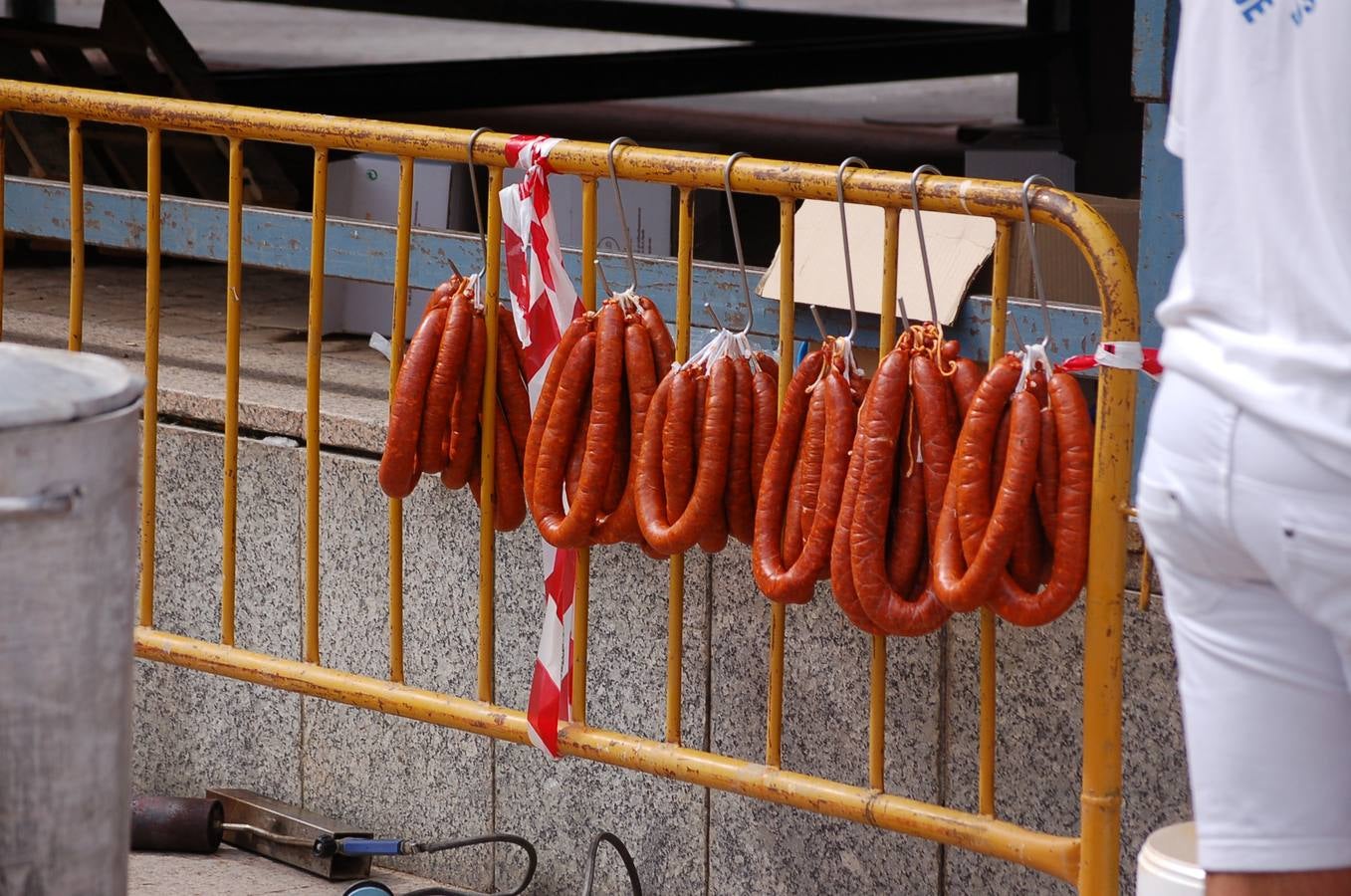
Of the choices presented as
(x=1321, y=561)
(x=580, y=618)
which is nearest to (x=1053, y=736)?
(x=580, y=618)

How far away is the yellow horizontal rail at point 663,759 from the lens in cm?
303

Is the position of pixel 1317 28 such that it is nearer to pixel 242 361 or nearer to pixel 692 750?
pixel 692 750

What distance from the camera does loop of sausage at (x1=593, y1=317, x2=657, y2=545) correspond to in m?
3.16

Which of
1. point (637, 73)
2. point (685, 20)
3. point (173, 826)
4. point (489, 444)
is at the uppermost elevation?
point (685, 20)

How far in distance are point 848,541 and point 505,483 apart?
0.82 metres

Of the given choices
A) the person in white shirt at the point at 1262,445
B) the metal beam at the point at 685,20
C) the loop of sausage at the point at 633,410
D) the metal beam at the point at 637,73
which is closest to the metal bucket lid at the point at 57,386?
the loop of sausage at the point at 633,410

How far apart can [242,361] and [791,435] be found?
2240mm

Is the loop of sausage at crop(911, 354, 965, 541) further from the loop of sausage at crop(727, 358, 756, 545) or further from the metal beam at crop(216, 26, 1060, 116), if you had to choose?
the metal beam at crop(216, 26, 1060, 116)

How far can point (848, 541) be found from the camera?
9.56 feet

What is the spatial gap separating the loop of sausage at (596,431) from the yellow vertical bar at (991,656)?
0.63 m

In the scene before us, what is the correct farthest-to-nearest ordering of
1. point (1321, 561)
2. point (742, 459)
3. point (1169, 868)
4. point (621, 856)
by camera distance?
point (621, 856), point (742, 459), point (1169, 868), point (1321, 561)

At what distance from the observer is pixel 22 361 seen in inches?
99.9

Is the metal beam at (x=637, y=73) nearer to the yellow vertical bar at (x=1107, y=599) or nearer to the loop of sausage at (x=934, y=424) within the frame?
the loop of sausage at (x=934, y=424)

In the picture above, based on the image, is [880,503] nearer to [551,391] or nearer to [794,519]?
[794,519]
